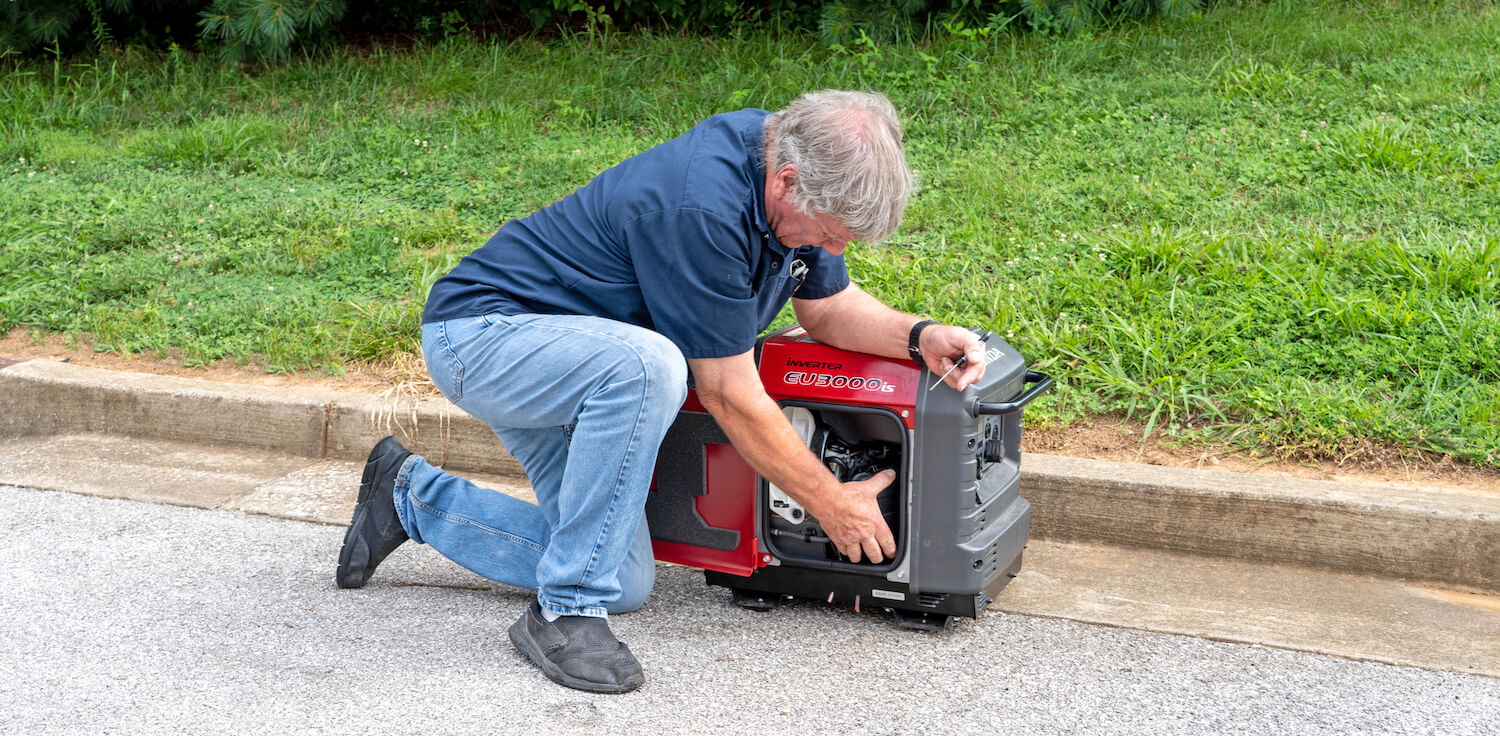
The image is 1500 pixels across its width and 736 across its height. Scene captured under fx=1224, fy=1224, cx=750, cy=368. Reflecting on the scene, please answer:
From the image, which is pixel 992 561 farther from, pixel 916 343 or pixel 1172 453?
pixel 1172 453

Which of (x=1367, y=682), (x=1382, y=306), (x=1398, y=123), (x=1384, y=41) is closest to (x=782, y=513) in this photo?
(x=1367, y=682)

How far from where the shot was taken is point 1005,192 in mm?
4875

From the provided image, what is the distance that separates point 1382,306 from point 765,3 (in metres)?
4.71

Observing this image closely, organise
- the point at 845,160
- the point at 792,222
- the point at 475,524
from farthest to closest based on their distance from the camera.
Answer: the point at 475,524, the point at 792,222, the point at 845,160

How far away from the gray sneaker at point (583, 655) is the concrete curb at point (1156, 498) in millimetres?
1310

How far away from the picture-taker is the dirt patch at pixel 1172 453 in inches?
127

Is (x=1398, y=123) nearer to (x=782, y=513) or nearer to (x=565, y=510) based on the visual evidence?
(x=782, y=513)

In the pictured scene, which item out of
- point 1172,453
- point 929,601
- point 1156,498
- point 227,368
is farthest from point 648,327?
point 227,368

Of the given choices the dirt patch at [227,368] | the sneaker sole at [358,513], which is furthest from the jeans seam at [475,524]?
the dirt patch at [227,368]

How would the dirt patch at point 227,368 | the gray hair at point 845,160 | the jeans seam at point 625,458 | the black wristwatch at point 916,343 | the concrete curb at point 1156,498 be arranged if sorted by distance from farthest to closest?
the dirt patch at point 227,368
the concrete curb at point 1156,498
the black wristwatch at point 916,343
the jeans seam at point 625,458
the gray hair at point 845,160

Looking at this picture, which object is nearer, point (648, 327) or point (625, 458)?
point (625, 458)

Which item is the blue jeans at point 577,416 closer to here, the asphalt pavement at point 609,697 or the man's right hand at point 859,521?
the asphalt pavement at point 609,697

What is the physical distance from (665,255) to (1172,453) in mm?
1764

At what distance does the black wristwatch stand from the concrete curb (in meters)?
0.82
